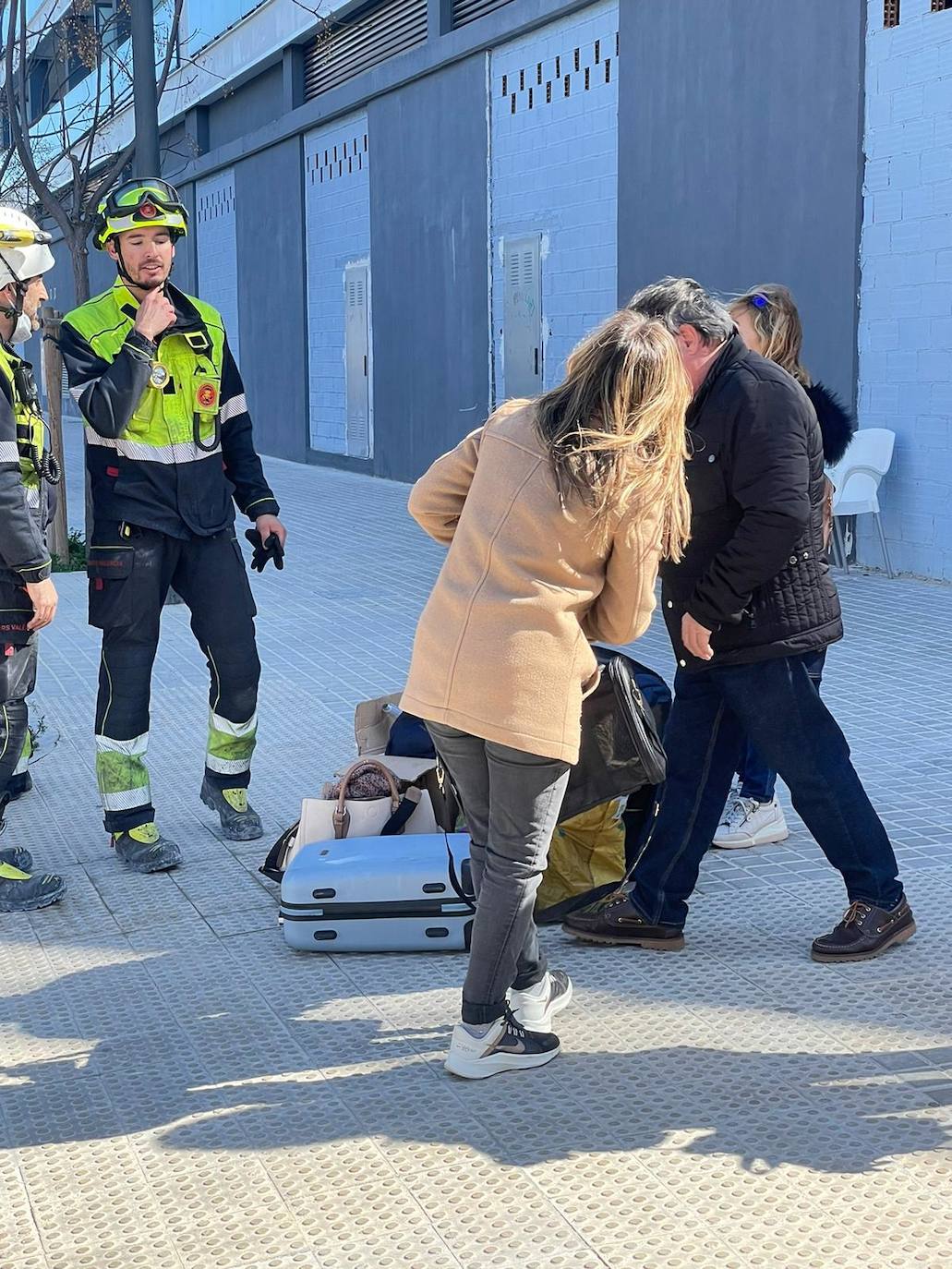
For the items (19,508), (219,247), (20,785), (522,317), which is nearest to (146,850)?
(20,785)

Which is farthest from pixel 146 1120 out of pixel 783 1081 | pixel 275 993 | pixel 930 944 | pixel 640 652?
pixel 640 652

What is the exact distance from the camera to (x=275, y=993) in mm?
3980

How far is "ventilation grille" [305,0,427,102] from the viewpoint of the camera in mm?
17312

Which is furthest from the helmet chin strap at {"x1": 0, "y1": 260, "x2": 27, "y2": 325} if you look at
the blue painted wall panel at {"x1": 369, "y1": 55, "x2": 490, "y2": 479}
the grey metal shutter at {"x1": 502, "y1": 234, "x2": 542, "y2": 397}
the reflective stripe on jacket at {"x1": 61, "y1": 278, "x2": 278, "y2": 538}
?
the blue painted wall panel at {"x1": 369, "y1": 55, "x2": 490, "y2": 479}

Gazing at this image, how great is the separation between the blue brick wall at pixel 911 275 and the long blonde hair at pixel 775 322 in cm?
553

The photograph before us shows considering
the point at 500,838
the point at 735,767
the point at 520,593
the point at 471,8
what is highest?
the point at 471,8

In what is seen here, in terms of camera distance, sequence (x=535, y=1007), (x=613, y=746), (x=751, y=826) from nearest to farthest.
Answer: (x=535, y=1007)
(x=613, y=746)
(x=751, y=826)

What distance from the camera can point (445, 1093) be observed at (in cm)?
342

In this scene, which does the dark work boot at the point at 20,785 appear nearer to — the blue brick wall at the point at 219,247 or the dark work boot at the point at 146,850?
the dark work boot at the point at 146,850

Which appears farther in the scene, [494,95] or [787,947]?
[494,95]

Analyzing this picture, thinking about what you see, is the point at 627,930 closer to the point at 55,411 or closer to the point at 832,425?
the point at 832,425

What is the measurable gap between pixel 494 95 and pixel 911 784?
1141 centimetres

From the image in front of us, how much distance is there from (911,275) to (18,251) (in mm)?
7011

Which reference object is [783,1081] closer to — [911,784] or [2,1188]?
[2,1188]
